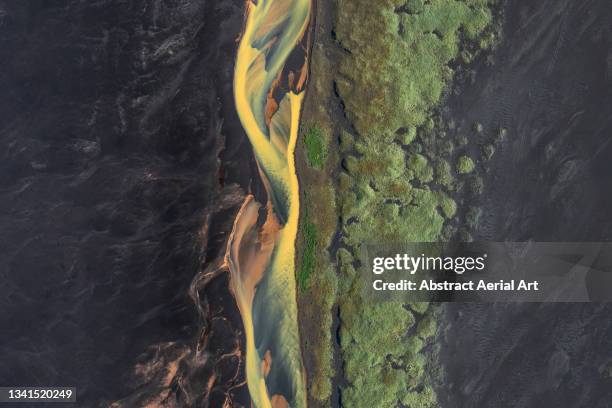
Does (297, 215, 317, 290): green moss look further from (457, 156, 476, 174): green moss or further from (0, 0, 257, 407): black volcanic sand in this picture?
(457, 156, 476, 174): green moss

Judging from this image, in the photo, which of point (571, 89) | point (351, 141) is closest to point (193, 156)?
point (351, 141)

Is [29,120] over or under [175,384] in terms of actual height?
over

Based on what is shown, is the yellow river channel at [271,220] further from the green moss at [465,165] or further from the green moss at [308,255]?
the green moss at [465,165]

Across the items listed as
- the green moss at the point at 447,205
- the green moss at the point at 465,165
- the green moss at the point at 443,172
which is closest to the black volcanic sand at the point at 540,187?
the green moss at the point at 465,165

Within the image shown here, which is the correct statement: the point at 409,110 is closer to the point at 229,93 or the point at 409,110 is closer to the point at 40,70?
the point at 229,93

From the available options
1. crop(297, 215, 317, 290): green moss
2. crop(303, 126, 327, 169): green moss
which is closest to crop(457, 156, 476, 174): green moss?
crop(303, 126, 327, 169): green moss
